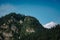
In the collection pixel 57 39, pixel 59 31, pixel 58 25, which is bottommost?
pixel 57 39

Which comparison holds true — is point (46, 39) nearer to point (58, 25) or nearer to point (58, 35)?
point (58, 35)

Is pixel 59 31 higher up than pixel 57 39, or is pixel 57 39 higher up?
pixel 59 31

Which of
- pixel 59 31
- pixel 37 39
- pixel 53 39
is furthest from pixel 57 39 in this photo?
pixel 37 39

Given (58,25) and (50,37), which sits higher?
(58,25)

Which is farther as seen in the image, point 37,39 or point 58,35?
point 37,39

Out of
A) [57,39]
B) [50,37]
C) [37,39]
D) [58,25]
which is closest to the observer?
[57,39]

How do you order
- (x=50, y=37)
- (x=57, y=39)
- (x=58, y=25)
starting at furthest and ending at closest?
(x=58, y=25)
(x=50, y=37)
(x=57, y=39)

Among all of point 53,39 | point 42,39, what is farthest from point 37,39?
point 53,39

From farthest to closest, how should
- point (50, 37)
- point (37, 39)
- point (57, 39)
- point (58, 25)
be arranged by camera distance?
point (58, 25)
point (37, 39)
point (50, 37)
point (57, 39)

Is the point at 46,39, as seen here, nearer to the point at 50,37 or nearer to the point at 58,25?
the point at 50,37
